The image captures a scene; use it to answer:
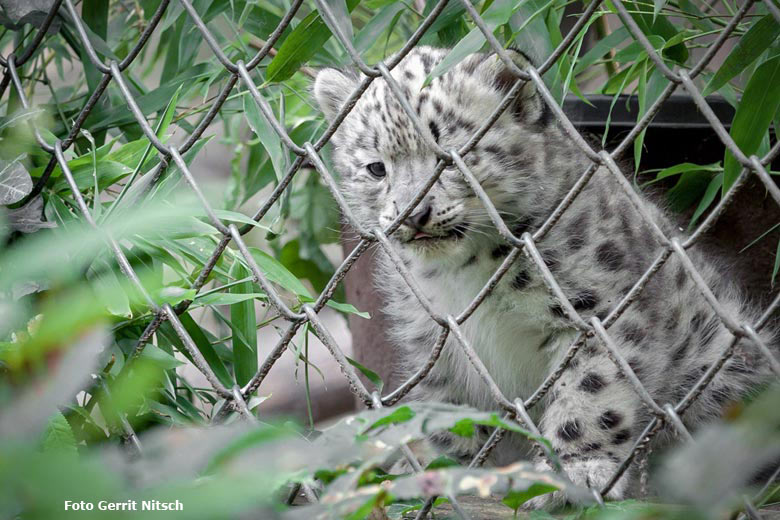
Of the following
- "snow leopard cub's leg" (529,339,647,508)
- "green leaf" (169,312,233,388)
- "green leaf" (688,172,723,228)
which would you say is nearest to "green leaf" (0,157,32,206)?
"green leaf" (169,312,233,388)

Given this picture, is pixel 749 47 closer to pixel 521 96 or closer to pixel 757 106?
pixel 757 106

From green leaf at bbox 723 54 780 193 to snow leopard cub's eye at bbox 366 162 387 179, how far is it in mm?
1215

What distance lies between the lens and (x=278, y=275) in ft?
7.05

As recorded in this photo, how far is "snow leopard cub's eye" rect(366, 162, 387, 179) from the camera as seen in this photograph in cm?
267

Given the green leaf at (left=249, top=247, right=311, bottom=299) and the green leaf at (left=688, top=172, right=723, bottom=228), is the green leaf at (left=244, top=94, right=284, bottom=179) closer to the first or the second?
the green leaf at (left=249, top=247, right=311, bottom=299)

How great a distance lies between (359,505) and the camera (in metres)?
0.77

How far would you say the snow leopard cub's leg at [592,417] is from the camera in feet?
6.98

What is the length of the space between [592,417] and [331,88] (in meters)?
1.34

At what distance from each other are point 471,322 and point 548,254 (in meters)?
0.38

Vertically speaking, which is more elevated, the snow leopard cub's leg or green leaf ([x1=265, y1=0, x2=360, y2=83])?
green leaf ([x1=265, y1=0, x2=360, y2=83])

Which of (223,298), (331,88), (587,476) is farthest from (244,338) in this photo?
(331,88)

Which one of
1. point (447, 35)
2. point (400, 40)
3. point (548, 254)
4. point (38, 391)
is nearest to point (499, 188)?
point (548, 254)

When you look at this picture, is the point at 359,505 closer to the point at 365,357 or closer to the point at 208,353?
the point at 208,353

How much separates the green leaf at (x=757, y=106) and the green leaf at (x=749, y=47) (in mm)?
39
